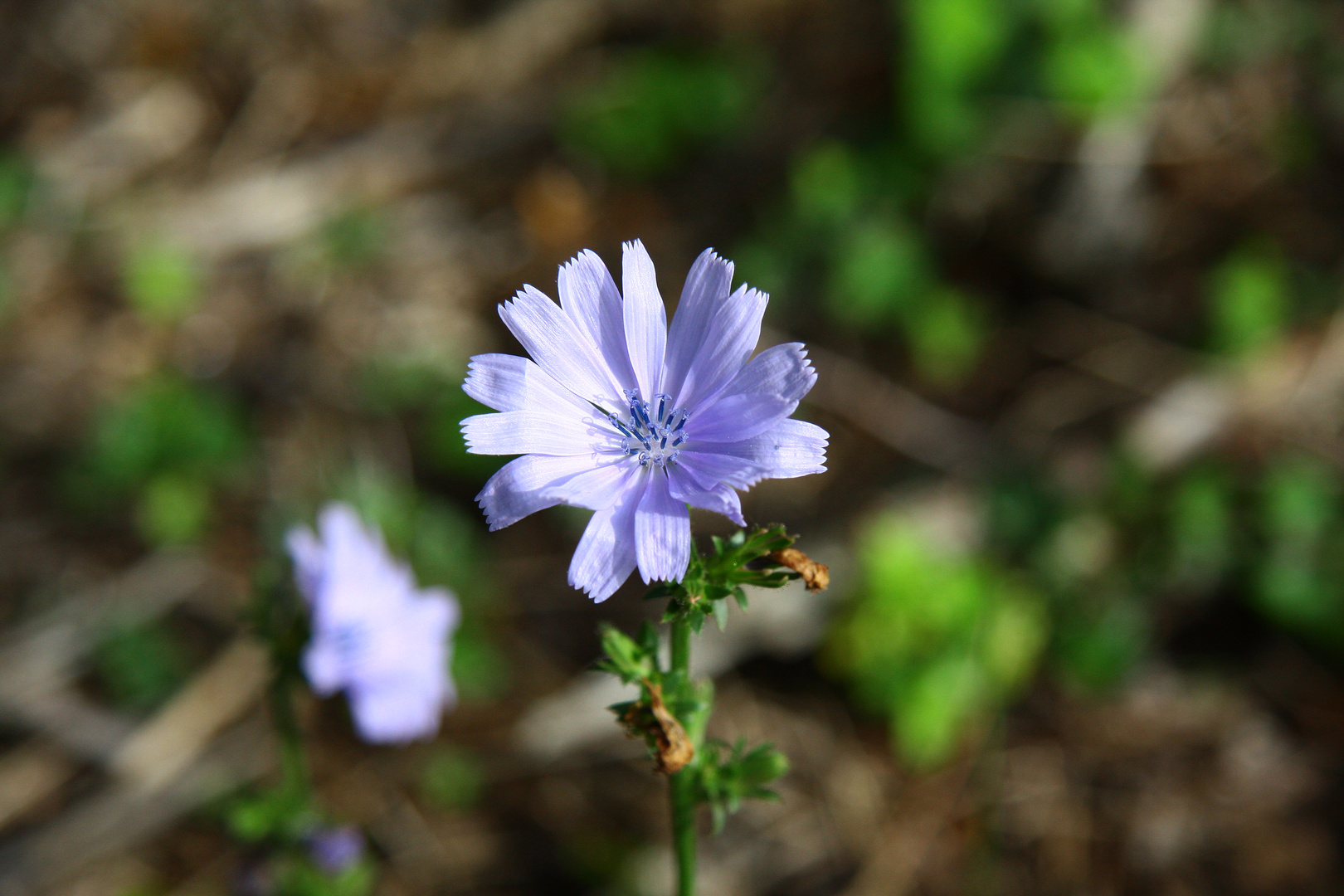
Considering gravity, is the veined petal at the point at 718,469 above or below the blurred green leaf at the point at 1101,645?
below

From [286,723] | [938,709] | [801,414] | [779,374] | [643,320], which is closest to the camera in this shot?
[779,374]

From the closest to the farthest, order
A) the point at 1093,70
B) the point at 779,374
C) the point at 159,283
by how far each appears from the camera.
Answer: the point at 779,374, the point at 1093,70, the point at 159,283

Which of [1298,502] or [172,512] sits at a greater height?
[172,512]

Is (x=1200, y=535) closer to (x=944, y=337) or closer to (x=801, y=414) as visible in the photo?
(x=944, y=337)

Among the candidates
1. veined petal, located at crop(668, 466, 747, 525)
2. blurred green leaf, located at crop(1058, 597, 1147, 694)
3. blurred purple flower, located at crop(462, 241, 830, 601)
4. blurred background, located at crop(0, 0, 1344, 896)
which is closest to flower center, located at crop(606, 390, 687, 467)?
blurred purple flower, located at crop(462, 241, 830, 601)

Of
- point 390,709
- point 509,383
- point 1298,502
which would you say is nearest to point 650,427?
point 509,383

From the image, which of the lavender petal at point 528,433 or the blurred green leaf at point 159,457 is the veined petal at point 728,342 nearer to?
the lavender petal at point 528,433

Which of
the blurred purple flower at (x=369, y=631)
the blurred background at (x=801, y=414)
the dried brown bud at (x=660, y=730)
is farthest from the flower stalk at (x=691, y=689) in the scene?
the blurred background at (x=801, y=414)
